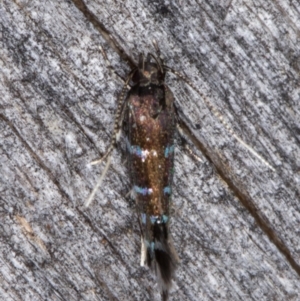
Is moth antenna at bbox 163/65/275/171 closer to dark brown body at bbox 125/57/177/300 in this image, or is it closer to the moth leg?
dark brown body at bbox 125/57/177/300

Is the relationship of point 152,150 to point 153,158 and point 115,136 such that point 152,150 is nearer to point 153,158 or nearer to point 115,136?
point 153,158

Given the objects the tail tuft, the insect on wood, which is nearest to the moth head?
the insect on wood

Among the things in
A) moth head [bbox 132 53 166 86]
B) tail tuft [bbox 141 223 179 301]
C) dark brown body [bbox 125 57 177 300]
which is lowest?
tail tuft [bbox 141 223 179 301]

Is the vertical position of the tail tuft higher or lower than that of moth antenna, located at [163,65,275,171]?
lower

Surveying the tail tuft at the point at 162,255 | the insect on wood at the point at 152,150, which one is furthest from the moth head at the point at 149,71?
the tail tuft at the point at 162,255

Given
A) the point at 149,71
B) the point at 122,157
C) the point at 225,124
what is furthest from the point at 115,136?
the point at 225,124

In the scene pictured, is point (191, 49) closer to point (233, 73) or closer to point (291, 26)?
point (233, 73)

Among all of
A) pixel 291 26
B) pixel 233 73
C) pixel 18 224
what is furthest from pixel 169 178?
pixel 291 26
